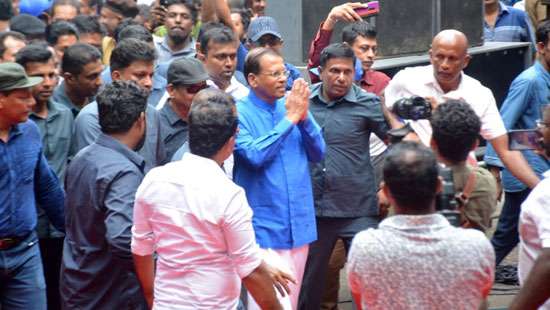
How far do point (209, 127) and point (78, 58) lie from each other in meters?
2.48

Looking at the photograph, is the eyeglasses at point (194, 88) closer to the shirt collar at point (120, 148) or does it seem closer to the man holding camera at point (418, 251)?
the shirt collar at point (120, 148)

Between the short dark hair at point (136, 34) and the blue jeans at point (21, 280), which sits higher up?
the short dark hair at point (136, 34)

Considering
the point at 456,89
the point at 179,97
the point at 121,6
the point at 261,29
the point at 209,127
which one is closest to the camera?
the point at 209,127

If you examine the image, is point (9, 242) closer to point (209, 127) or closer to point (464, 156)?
point (209, 127)

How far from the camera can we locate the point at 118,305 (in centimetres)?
555

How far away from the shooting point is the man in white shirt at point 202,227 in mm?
4770

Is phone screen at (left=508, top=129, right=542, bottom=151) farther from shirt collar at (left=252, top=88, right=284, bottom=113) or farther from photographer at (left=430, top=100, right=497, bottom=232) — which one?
shirt collar at (left=252, top=88, right=284, bottom=113)

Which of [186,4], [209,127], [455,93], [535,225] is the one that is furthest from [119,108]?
[186,4]

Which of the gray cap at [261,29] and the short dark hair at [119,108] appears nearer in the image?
the short dark hair at [119,108]

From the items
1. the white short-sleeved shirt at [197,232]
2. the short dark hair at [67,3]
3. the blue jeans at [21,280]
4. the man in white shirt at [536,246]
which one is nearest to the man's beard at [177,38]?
the short dark hair at [67,3]

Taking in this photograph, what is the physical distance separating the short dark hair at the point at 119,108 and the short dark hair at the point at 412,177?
1849mm

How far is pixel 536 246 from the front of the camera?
15.5ft

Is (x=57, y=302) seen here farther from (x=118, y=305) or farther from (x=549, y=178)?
(x=549, y=178)

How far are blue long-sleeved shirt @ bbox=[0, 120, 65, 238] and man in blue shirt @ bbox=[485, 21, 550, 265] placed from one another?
127 inches
